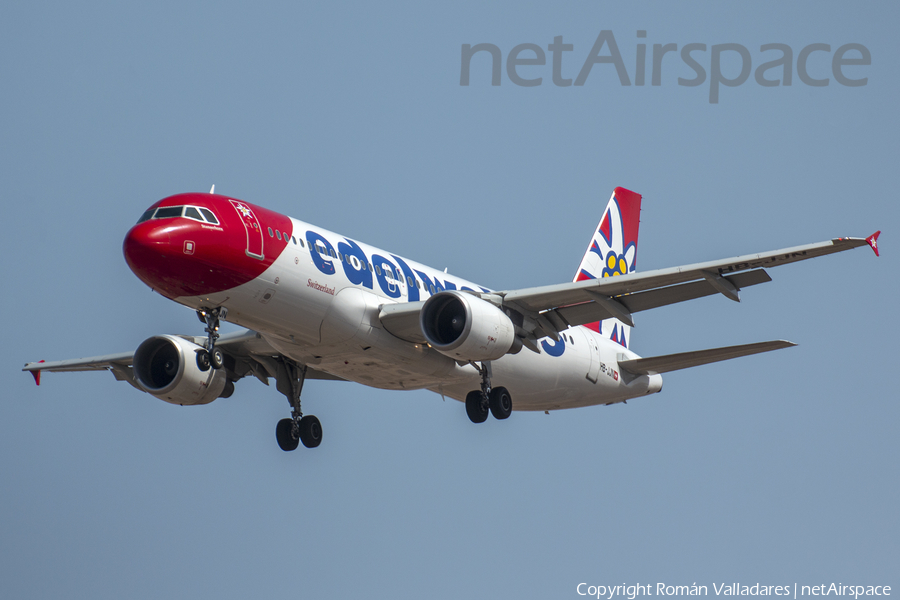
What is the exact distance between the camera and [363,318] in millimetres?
26766

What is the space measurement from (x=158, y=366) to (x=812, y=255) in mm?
18503

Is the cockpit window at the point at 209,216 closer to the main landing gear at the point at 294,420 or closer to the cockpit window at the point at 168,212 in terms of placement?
the cockpit window at the point at 168,212

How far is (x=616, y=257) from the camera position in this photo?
137 feet

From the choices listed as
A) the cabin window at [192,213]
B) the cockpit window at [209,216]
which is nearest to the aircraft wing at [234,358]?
the cockpit window at [209,216]

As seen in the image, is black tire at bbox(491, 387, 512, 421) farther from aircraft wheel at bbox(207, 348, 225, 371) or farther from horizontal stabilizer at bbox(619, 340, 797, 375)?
aircraft wheel at bbox(207, 348, 225, 371)

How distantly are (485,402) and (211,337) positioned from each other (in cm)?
830

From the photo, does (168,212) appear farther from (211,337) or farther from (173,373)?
(173,373)

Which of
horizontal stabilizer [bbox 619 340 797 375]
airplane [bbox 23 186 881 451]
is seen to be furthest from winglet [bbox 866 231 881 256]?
horizontal stabilizer [bbox 619 340 797 375]

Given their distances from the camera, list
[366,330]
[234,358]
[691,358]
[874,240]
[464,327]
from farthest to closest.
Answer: [234,358], [691,358], [366,330], [464,327], [874,240]

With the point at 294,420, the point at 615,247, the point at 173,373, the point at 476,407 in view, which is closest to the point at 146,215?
the point at 173,373

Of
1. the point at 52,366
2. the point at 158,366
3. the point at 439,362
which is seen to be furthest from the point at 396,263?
the point at 52,366

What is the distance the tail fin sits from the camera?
129ft

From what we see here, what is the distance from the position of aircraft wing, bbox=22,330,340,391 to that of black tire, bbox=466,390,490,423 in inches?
226

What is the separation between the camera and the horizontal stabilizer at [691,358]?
28062mm
